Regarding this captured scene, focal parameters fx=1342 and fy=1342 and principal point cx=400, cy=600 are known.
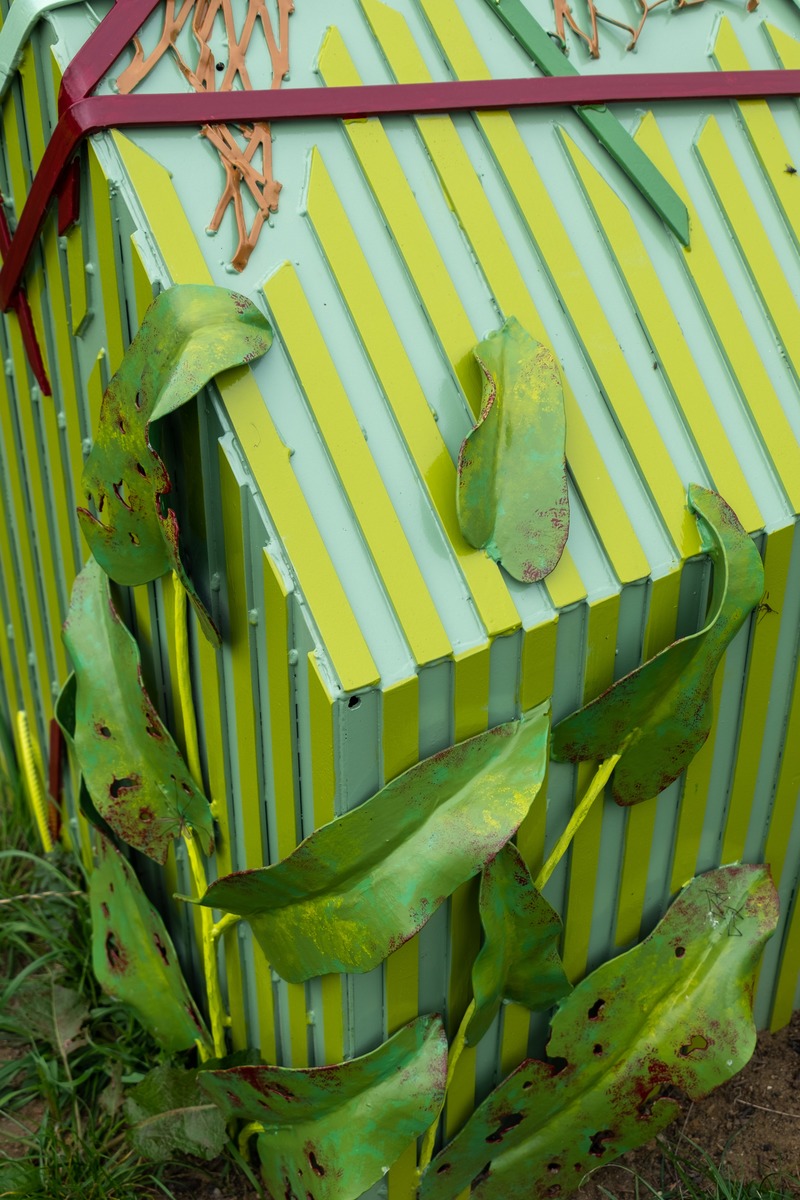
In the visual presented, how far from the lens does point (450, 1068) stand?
2.39 meters

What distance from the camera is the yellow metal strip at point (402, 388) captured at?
2096mm

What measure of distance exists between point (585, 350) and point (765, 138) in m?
0.72

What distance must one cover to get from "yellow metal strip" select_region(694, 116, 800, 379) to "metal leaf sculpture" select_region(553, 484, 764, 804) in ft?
1.47

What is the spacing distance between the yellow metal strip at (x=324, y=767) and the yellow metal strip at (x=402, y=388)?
0.93 feet

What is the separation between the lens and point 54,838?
344cm

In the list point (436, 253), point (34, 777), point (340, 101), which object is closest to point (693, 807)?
point (436, 253)

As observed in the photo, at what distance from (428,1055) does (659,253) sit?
4.86 ft

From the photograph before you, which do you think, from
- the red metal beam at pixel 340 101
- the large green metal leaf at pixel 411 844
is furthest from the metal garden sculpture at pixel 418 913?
the red metal beam at pixel 340 101

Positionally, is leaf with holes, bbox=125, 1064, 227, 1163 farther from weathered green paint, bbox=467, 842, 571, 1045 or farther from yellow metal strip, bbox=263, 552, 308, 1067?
weathered green paint, bbox=467, 842, 571, 1045

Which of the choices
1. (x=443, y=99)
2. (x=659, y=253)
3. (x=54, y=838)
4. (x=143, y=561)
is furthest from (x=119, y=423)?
(x=54, y=838)

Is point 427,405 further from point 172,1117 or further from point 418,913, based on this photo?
point 172,1117

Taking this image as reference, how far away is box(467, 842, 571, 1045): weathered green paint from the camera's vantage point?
2.22 meters

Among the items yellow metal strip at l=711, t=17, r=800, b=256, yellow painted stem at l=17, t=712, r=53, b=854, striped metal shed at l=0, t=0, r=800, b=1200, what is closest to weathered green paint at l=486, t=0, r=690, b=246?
striped metal shed at l=0, t=0, r=800, b=1200

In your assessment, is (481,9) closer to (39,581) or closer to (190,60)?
(190,60)
